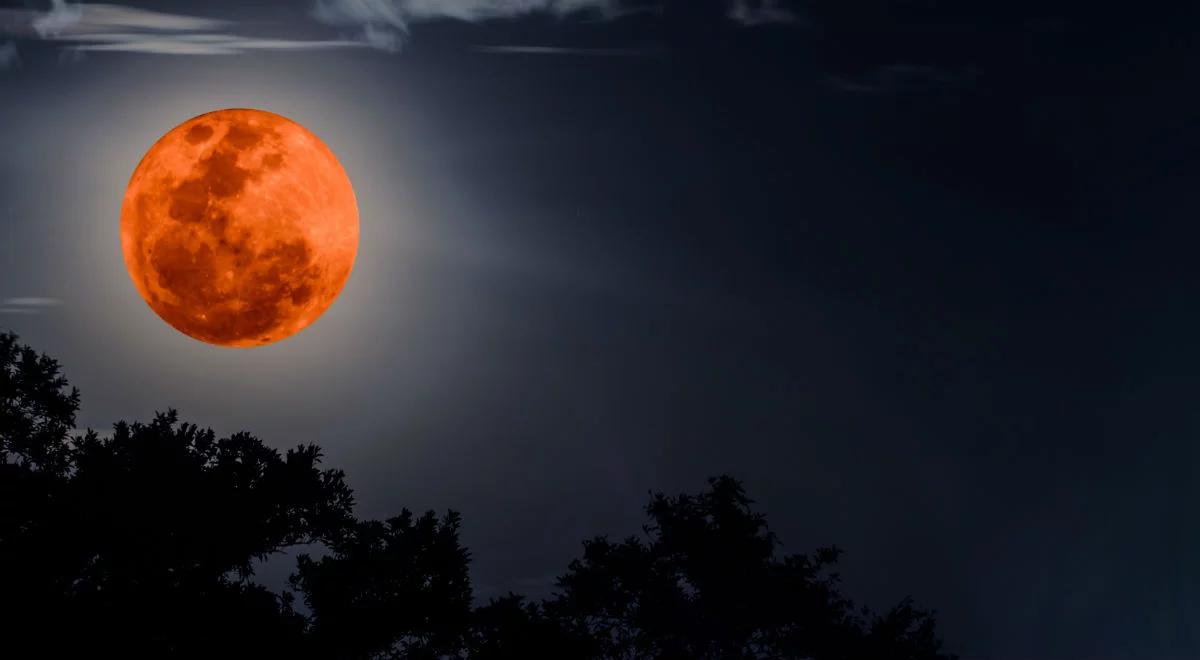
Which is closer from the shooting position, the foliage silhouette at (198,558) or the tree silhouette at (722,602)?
the foliage silhouette at (198,558)

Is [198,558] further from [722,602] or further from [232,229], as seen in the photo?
[722,602]

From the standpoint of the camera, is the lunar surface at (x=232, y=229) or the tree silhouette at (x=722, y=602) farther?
the tree silhouette at (x=722, y=602)

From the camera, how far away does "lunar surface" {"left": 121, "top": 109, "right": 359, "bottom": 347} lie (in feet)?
61.8

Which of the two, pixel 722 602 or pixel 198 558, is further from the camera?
pixel 722 602

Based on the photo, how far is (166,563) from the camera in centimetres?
2152

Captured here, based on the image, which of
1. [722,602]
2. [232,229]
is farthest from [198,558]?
[722,602]

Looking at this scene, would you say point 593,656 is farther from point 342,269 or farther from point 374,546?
point 342,269

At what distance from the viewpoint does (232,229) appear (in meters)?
18.9

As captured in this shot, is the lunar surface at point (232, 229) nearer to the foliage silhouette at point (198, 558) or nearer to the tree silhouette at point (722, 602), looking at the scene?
the foliage silhouette at point (198, 558)

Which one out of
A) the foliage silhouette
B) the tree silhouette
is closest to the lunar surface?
the foliage silhouette

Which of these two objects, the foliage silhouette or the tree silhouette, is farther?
the tree silhouette

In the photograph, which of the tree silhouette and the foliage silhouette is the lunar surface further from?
the tree silhouette

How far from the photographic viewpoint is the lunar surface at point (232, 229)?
742 inches

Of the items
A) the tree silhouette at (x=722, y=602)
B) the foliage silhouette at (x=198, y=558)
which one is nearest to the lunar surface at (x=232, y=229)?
the foliage silhouette at (x=198, y=558)
